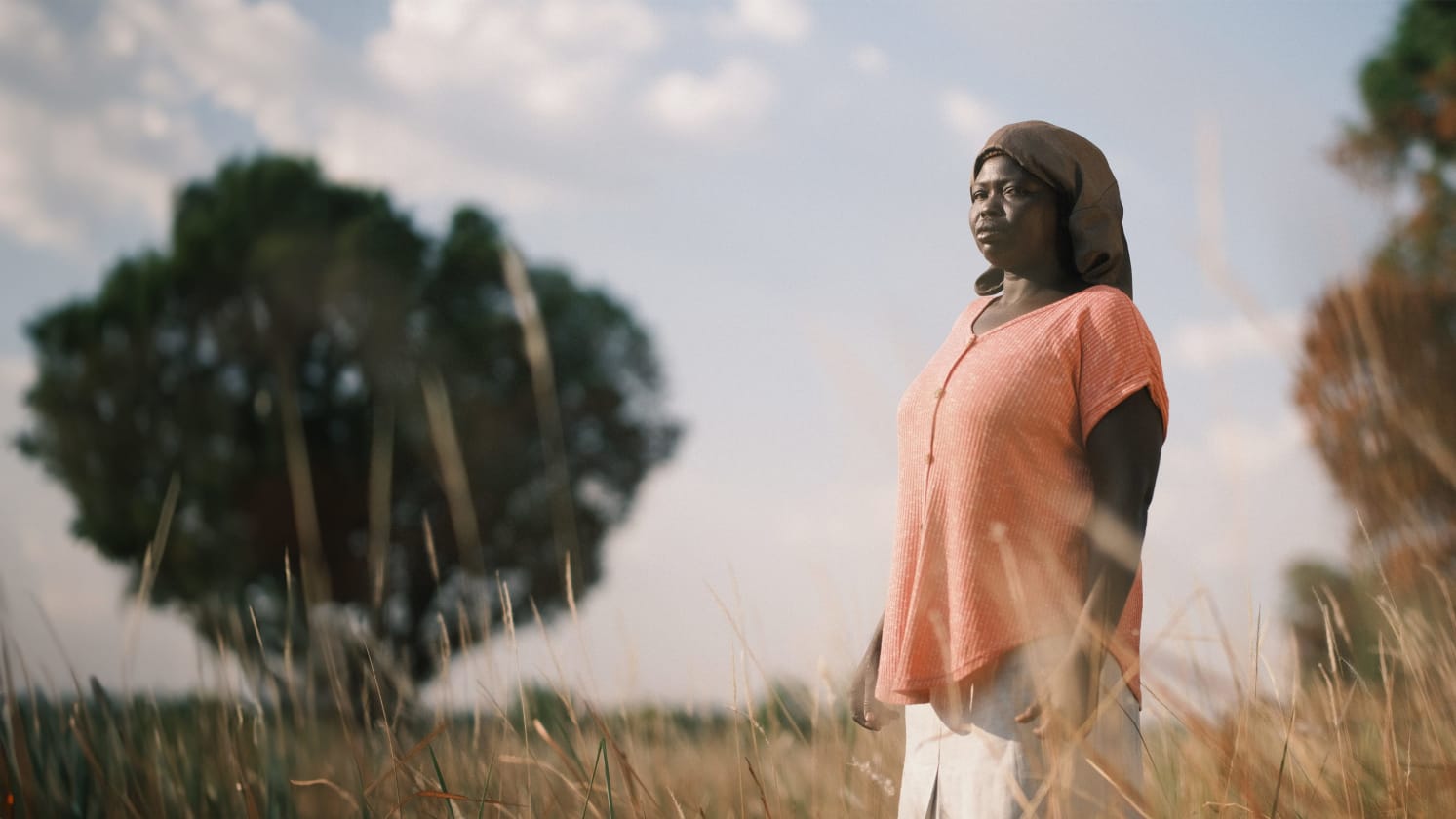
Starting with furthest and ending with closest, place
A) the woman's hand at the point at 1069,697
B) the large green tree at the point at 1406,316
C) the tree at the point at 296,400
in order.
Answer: the tree at the point at 296,400 → the large green tree at the point at 1406,316 → the woman's hand at the point at 1069,697

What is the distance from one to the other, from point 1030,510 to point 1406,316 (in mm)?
12010

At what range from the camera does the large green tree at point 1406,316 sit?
8.68 meters

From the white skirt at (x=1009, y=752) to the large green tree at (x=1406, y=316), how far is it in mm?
3638

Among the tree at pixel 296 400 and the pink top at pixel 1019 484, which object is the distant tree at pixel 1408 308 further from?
the tree at pixel 296 400

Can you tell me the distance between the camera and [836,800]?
89.3 inches

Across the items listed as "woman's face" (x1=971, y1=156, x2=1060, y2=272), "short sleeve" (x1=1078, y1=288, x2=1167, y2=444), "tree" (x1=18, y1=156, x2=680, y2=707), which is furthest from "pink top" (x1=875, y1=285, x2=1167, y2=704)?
"tree" (x1=18, y1=156, x2=680, y2=707)

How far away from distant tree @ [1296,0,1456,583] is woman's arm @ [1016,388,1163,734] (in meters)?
5.53

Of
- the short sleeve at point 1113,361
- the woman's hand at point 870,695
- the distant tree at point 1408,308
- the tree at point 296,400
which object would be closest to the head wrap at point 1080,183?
the short sleeve at point 1113,361

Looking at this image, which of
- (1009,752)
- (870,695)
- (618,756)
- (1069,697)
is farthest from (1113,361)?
(618,756)

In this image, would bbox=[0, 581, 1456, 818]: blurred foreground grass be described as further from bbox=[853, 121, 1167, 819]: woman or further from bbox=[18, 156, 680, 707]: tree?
bbox=[18, 156, 680, 707]: tree

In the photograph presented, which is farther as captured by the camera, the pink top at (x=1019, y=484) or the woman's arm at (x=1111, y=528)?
the pink top at (x=1019, y=484)

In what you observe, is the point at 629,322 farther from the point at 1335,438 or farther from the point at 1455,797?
the point at 1455,797

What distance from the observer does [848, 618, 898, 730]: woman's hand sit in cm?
203

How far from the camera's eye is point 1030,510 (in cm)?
171
